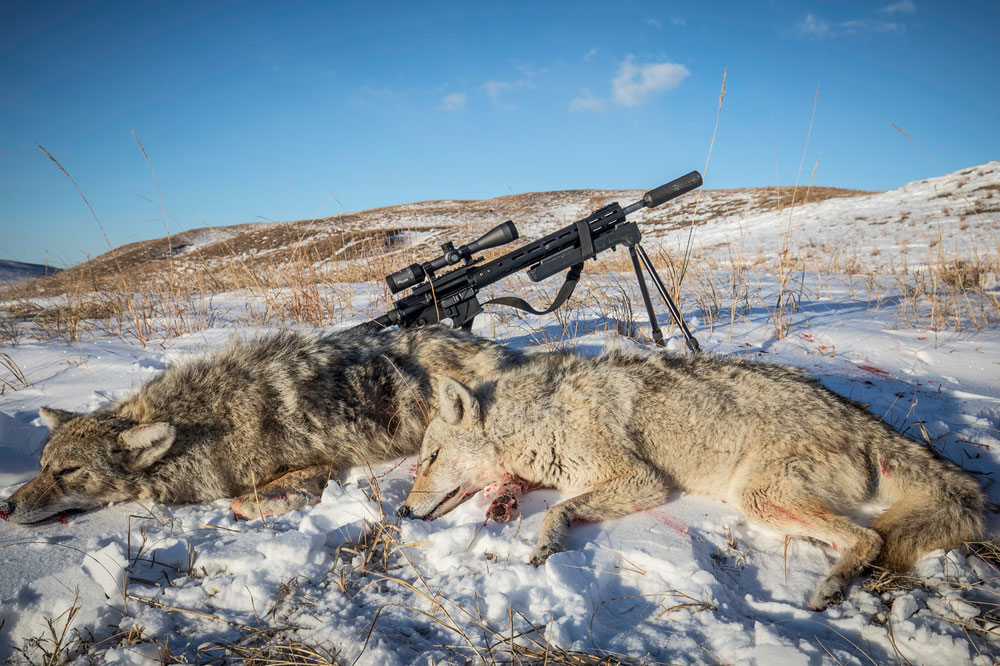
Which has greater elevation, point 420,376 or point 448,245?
point 448,245

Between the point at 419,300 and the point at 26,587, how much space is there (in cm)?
326

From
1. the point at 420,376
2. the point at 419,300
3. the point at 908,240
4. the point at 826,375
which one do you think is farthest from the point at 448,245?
the point at 908,240

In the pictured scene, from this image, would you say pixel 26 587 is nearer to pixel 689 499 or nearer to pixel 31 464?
pixel 31 464

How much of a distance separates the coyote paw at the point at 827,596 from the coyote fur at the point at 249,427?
2597mm

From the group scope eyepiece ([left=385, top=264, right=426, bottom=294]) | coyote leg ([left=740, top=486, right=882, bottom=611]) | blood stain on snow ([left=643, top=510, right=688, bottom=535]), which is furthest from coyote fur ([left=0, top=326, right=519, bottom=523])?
coyote leg ([left=740, top=486, right=882, bottom=611])

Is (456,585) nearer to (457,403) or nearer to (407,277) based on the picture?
(457,403)

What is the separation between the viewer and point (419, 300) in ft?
15.6

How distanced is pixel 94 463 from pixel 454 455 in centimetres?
223

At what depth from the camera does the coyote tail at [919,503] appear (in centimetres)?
232

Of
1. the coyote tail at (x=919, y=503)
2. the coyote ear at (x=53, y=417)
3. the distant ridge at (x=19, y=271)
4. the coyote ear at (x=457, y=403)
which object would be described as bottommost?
the coyote tail at (x=919, y=503)

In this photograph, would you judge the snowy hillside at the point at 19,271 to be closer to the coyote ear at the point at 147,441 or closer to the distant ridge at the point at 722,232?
the distant ridge at the point at 722,232

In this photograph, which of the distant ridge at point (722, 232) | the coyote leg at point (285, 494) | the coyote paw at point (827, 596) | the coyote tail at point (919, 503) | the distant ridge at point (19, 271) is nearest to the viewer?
the coyote paw at point (827, 596)

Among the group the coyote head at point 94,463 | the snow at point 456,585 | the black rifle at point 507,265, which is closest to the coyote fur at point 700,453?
the snow at point 456,585

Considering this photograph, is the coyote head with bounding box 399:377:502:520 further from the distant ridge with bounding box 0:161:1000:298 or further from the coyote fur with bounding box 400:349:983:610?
the distant ridge with bounding box 0:161:1000:298
